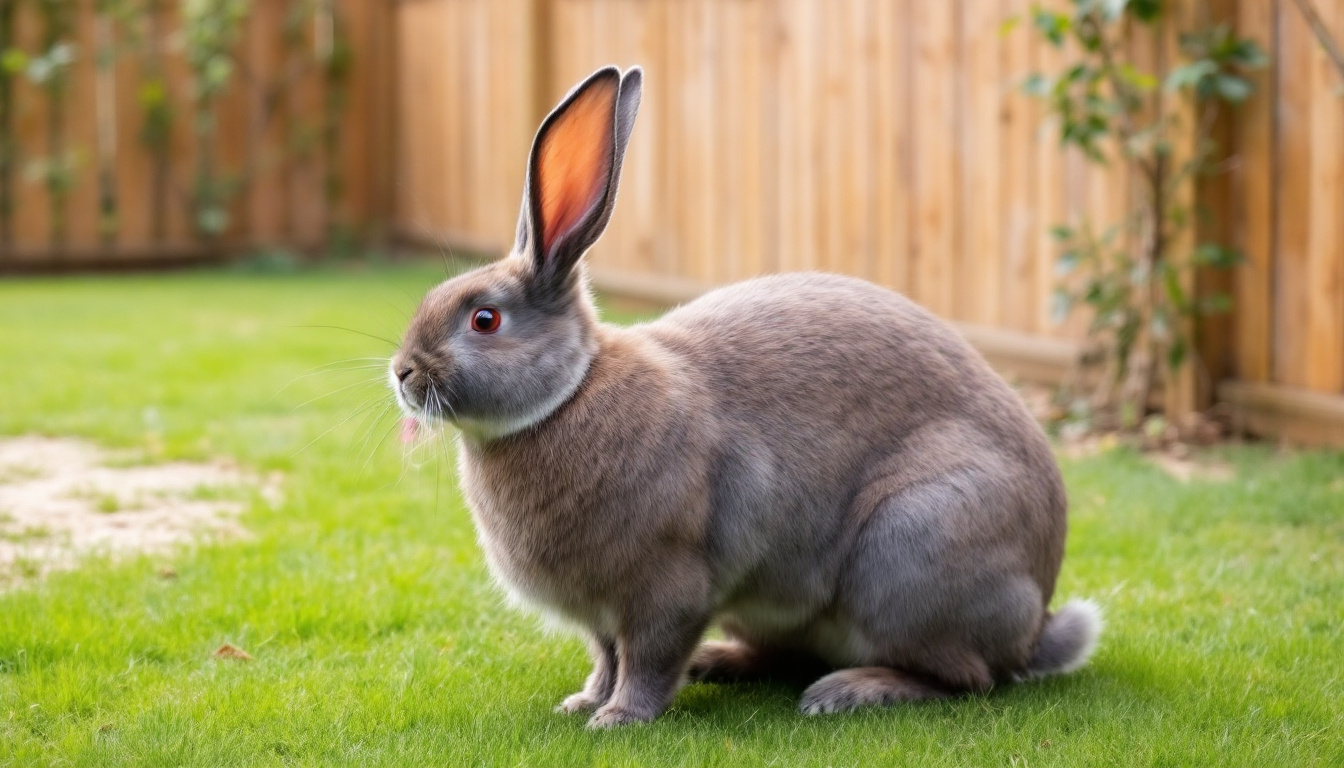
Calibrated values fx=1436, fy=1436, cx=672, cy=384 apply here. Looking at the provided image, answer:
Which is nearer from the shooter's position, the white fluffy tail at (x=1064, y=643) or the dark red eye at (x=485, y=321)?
the dark red eye at (x=485, y=321)

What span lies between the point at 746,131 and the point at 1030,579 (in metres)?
5.28

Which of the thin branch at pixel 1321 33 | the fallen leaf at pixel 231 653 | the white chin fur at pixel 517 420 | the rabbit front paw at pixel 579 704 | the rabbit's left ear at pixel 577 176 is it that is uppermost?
the thin branch at pixel 1321 33

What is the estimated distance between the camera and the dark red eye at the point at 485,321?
10.0ft

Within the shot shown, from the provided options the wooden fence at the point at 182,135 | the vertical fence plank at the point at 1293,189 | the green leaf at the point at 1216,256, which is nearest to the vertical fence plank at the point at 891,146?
the green leaf at the point at 1216,256

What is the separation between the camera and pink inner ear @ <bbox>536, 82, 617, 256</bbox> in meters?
3.06

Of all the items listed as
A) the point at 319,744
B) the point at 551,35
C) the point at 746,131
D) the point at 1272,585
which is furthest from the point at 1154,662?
the point at 551,35

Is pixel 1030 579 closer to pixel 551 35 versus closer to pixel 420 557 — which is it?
pixel 420 557

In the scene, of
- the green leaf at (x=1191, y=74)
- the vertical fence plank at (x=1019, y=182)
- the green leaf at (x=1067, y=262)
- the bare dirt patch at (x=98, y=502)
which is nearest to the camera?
the bare dirt patch at (x=98, y=502)

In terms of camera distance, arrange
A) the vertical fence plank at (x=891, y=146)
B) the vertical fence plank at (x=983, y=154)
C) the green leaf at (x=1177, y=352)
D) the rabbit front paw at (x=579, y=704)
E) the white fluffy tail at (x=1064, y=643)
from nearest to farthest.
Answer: the rabbit front paw at (x=579, y=704) → the white fluffy tail at (x=1064, y=643) → the green leaf at (x=1177, y=352) → the vertical fence plank at (x=983, y=154) → the vertical fence plank at (x=891, y=146)

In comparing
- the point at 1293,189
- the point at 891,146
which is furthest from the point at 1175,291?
the point at 891,146

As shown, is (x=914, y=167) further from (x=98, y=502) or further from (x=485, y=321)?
(x=485, y=321)

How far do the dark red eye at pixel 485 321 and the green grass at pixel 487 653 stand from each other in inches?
31.9

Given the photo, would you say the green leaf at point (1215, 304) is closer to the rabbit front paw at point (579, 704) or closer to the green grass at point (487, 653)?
the green grass at point (487, 653)

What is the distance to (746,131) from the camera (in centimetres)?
809
